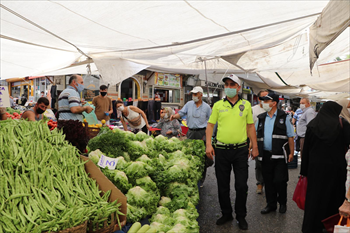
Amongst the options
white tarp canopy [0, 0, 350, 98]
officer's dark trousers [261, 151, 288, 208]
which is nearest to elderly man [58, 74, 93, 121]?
white tarp canopy [0, 0, 350, 98]

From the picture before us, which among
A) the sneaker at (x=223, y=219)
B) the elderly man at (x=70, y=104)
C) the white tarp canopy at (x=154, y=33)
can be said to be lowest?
the sneaker at (x=223, y=219)

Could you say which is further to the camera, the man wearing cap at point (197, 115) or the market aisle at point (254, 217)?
the man wearing cap at point (197, 115)

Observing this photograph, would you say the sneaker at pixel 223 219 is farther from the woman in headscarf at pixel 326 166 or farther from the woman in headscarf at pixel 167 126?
the woman in headscarf at pixel 167 126

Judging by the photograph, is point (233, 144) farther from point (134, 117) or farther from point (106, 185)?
point (134, 117)

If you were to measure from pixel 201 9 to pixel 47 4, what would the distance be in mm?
2215

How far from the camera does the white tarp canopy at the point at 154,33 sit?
3.94 m

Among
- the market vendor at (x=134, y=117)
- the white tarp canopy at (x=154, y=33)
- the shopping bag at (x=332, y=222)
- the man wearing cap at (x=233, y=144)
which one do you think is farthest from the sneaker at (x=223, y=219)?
the market vendor at (x=134, y=117)

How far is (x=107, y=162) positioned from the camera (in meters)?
2.97

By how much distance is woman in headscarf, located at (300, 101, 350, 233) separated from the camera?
10.7 feet

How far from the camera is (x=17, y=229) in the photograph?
157cm

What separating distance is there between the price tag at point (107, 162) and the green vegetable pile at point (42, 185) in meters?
0.52

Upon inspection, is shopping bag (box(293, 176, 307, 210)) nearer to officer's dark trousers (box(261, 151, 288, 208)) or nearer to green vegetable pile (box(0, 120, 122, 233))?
officer's dark trousers (box(261, 151, 288, 208))

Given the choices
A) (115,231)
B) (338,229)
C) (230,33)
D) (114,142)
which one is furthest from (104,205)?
(230,33)

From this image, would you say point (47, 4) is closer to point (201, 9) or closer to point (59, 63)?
point (201, 9)
